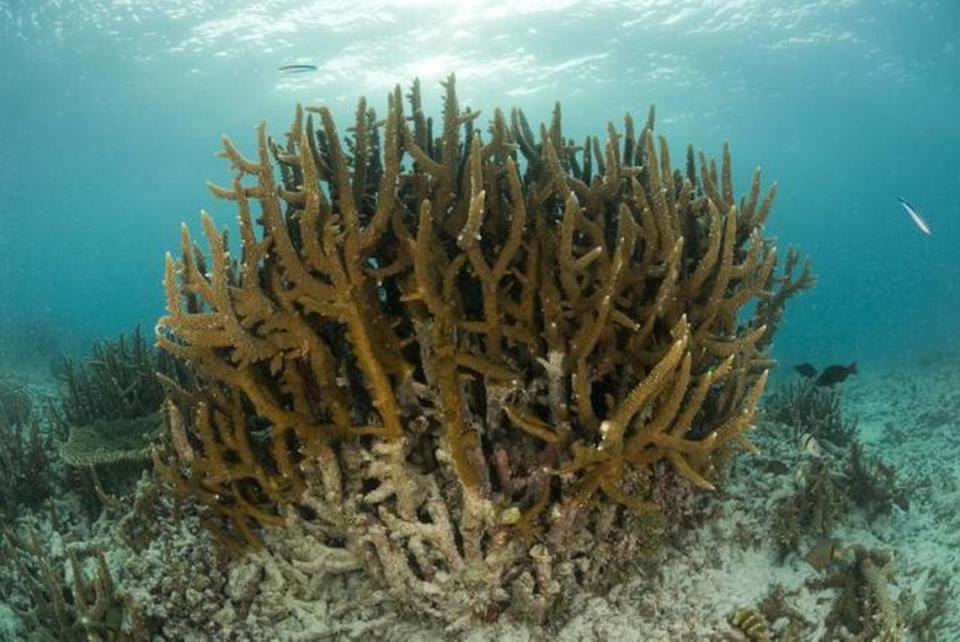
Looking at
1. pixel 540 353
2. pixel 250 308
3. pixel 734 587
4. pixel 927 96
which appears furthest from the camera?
pixel 927 96

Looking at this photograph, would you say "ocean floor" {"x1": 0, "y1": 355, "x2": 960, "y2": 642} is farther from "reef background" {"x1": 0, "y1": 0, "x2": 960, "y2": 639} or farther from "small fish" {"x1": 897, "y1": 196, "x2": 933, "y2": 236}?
"small fish" {"x1": 897, "y1": 196, "x2": 933, "y2": 236}

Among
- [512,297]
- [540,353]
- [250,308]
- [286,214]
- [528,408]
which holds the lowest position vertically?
[528,408]

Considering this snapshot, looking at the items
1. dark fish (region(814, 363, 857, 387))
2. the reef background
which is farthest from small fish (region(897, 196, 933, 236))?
the reef background

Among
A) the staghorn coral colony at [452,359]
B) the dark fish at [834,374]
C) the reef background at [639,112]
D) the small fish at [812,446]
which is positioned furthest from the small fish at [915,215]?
the staghorn coral colony at [452,359]

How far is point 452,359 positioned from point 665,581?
6.84 feet

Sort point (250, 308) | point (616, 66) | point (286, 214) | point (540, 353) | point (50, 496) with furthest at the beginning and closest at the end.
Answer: point (616, 66)
point (50, 496)
point (286, 214)
point (540, 353)
point (250, 308)

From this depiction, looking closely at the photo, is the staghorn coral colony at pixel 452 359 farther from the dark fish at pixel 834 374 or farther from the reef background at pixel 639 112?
the dark fish at pixel 834 374

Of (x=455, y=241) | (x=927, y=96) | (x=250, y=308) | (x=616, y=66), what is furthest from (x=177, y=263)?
(x=927, y=96)

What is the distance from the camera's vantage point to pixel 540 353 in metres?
3.76

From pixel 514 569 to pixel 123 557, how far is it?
8.59 ft

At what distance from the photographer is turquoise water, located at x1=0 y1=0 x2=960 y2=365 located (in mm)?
25266

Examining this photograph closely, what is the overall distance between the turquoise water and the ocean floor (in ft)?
31.8

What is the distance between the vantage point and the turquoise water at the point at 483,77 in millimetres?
25266

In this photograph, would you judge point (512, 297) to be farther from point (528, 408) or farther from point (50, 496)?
point (50, 496)
